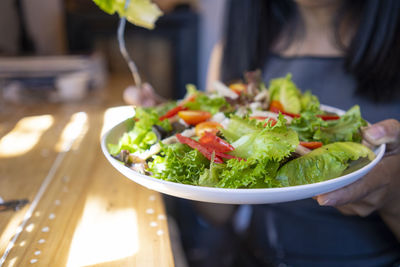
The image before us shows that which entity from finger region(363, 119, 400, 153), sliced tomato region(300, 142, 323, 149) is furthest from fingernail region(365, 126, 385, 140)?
sliced tomato region(300, 142, 323, 149)

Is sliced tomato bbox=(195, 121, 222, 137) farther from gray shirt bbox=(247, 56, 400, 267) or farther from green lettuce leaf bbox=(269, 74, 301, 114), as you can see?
gray shirt bbox=(247, 56, 400, 267)

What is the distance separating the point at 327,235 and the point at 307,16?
107 centimetres

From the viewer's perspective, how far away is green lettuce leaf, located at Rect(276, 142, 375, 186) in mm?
632

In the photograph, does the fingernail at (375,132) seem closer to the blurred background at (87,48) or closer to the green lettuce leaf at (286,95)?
the green lettuce leaf at (286,95)

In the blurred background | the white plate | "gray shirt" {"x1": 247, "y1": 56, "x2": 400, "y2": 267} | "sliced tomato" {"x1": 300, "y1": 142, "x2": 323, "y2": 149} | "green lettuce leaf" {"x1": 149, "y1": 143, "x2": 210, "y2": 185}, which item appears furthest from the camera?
the blurred background

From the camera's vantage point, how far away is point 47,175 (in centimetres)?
83

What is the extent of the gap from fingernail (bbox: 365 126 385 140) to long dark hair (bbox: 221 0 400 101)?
0.55 metres

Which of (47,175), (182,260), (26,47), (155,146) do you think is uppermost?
(155,146)

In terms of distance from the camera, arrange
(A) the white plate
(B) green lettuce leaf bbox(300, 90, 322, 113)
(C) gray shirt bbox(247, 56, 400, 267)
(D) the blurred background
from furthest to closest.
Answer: (D) the blurred background → (C) gray shirt bbox(247, 56, 400, 267) → (B) green lettuce leaf bbox(300, 90, 322, 113) → (A) the white plate

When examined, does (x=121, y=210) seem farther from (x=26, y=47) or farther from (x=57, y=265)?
(x=26, y=47)

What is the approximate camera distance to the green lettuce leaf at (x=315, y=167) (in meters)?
0.63

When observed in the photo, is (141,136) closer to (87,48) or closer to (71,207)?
(71,207)

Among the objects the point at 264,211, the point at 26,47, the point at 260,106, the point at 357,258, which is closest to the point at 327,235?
the point at 357,258

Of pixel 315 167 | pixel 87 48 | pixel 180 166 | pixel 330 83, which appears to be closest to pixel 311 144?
pixel 315 167
